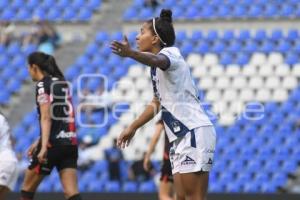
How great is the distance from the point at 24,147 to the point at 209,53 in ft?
14.3

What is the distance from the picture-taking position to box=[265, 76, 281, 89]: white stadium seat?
50.5 ft

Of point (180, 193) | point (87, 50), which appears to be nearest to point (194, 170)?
point (180, 193)

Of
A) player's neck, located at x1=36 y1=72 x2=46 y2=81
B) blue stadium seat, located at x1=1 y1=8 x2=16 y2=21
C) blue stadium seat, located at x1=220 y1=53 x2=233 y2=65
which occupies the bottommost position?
player's neck, located at x1=36 y1=72 x2=46 y2=81

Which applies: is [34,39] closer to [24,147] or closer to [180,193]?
[24,147]

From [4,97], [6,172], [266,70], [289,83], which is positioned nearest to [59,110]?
[6,172]

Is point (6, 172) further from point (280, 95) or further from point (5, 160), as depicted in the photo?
point (280, 95)

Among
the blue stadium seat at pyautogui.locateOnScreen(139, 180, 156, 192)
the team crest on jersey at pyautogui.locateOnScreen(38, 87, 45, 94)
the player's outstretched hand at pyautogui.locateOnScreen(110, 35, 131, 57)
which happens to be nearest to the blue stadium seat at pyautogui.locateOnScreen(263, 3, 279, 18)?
the blue stadium seat at pyautogui.locateOnScreen(139, 180, 156, 192)

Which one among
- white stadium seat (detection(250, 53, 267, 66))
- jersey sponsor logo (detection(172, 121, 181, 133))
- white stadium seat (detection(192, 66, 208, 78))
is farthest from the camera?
white stadium seat (detection(192, 66, 208, 78))

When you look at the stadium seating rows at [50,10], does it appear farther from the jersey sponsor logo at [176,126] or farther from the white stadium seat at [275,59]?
the jersey sponsor logo at [176,126]

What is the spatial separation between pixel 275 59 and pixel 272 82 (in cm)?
56

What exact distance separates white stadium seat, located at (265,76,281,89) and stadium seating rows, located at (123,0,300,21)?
2.11 meters

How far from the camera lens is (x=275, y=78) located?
15.4 m

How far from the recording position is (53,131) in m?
7.95

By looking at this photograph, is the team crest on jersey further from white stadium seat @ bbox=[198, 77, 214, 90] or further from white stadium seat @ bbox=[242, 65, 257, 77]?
white stadium seat @ bbox=[242, 65, 257, 77]
